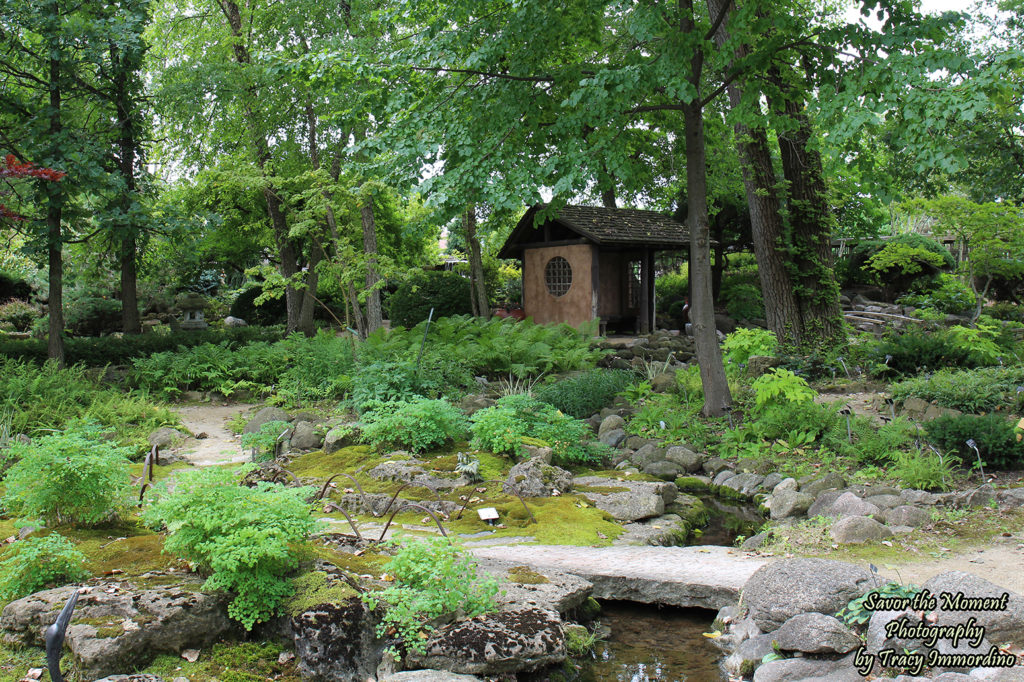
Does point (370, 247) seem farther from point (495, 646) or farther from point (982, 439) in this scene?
point (495, 646)

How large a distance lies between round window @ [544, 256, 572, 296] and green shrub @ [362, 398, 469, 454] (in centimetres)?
1063

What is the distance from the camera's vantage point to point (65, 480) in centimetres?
446

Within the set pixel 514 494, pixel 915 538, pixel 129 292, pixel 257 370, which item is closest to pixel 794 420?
pixel 915 538

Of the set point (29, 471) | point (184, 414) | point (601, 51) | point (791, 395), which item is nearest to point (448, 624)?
point (29, 471)

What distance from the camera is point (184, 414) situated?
1078cm

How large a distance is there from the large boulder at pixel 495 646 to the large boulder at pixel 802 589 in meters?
1.17

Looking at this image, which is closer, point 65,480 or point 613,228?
point 65,480

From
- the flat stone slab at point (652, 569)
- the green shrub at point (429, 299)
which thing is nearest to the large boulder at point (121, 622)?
the flat stone slab at point (652, 569)

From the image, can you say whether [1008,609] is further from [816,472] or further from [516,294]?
[516,294]

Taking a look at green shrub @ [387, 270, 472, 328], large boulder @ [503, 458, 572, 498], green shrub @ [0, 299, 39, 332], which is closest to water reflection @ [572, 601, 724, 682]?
large boulder @ [503, 458, 572, 498]

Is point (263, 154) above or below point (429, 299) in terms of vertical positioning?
above

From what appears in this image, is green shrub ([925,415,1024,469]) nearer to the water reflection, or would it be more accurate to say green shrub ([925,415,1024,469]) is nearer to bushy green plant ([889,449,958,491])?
bushy green plant ([889,449,958,491])

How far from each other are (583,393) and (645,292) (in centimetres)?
884

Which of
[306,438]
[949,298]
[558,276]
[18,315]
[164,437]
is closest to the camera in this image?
[306,438]
